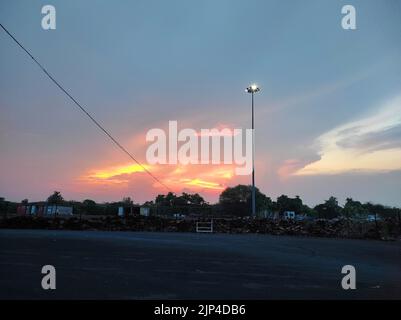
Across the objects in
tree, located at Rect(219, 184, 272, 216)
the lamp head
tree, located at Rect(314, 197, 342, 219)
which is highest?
the lamp head

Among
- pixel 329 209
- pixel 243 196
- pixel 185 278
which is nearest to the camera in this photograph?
pixel 185 278

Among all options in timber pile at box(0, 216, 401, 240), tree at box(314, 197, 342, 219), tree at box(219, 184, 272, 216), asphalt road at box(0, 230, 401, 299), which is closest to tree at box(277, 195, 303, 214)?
tree at box(219, 184, 272, 216)

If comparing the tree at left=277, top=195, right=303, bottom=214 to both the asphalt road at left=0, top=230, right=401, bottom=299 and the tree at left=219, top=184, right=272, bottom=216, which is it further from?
the asphalt road at left=0, top=230, right=401, bottom=299

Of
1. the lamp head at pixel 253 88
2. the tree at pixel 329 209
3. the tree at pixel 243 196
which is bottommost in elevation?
the tree at pixel 329 209

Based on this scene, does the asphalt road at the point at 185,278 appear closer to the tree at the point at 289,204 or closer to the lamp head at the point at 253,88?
the lamp head at the point at 253,88

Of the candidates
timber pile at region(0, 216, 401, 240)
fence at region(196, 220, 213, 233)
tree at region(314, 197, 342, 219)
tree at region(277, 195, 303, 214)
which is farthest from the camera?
tree at region(277, 195, 303, 214)

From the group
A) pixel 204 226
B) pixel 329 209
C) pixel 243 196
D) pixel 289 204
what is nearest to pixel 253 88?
pixel 204 226

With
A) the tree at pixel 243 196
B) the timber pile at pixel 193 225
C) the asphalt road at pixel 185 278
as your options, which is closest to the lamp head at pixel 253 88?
the timber pile at pixel 193 225

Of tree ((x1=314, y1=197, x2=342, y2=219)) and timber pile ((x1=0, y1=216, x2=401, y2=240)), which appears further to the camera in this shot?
tree ((x1=314, y1=197, x2=342, y2=219))

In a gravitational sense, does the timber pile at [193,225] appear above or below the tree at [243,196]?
below

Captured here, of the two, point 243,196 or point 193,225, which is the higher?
point 243,196

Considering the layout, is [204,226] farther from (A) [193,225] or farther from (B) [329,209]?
(B) [329,209]

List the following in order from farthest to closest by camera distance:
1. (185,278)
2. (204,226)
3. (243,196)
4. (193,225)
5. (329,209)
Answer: (243,196)
(329,209)
(193,225)
(204,226)
(185,278)
